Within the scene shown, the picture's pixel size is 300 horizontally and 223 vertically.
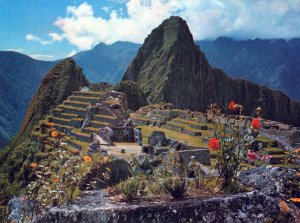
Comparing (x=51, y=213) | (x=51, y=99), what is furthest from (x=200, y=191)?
(x=51, y=99)

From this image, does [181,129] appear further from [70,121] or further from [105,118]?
[105,118]

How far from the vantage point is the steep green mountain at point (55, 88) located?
84.1 m

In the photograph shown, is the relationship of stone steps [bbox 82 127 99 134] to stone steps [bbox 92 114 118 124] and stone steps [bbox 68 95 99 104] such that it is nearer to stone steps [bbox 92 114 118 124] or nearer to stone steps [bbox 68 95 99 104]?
stone steps [bbox 92 114 118 124]

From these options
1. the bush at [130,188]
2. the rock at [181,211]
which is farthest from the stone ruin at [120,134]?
the rock at [181,211]

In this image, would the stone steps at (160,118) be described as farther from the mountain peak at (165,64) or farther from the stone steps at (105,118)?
the mountain peak at (165,64)

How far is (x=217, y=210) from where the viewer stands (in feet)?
16.0

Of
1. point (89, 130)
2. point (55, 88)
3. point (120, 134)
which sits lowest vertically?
point (89, 130)

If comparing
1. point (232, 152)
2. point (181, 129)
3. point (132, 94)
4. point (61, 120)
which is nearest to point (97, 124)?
point (61, 120)

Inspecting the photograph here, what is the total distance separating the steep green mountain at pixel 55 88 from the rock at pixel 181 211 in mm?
77603

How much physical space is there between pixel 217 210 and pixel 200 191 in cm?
55

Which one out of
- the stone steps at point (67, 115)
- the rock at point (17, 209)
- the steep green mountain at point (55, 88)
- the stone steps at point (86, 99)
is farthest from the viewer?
the steep green mountain at point (55, 88)

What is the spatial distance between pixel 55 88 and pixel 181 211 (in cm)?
8585

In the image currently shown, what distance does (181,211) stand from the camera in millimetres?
4812

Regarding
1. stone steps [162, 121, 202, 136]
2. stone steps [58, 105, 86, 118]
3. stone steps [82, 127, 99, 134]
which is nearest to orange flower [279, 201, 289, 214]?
stone steps [82, 127, 99, 134]
